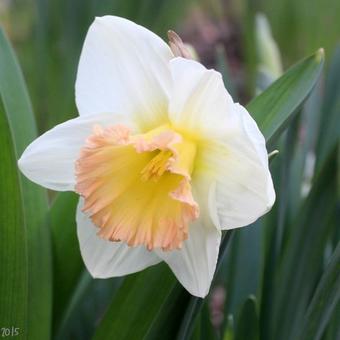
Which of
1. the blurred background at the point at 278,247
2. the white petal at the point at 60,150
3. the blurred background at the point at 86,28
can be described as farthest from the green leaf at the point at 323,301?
the blurred background at the point at 86,28

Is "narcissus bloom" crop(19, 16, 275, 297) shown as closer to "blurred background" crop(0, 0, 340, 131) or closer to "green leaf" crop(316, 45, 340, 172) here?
"green leaf" crop(316, 45, 340, 172)

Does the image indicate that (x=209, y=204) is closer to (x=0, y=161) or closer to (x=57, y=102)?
(x=0, y=161)

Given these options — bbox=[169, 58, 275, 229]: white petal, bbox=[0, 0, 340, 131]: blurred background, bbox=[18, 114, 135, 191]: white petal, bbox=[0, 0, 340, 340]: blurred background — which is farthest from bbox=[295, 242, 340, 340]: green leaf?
bbox=[0, 0, 340, 131]: blurred background

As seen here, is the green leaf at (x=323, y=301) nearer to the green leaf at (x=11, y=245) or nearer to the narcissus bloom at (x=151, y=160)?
the narcissus bloom at (x=151, y=160)

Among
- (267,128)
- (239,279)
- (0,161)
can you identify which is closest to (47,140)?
(0,161)

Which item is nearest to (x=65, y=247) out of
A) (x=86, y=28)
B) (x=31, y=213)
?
(x=31, y=213)
